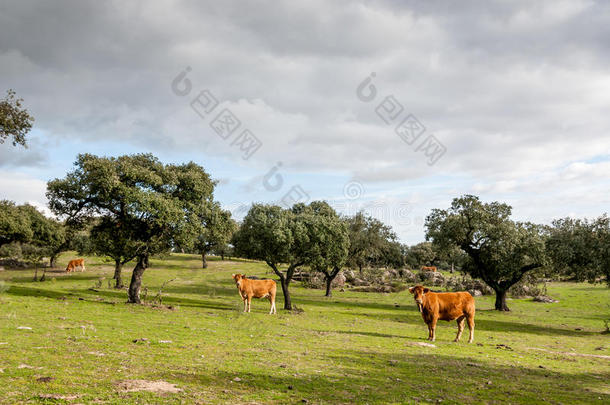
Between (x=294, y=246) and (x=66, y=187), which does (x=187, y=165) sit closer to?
(x=66, y=187)

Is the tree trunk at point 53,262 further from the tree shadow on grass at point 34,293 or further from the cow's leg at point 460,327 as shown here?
the cow's leg at point 460,327

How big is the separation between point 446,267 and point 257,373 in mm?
125656

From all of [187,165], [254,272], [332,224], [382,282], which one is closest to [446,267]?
[382,282]

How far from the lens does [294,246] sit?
32.6m

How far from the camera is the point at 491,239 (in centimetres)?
4281

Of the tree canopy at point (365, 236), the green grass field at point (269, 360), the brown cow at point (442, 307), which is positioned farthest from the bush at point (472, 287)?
the brown cow at point (442, 307)

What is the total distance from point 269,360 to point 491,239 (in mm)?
36282

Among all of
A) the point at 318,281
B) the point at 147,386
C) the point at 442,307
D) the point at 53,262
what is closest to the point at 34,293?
the point at 147,386

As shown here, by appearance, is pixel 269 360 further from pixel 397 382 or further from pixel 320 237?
pixel 320 237

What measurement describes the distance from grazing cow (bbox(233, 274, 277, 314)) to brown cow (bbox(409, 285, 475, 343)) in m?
Answer: 12.5

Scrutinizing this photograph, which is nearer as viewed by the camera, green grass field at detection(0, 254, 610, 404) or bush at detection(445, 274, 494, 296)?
green grass field at detection(0, 254, 610, 404)

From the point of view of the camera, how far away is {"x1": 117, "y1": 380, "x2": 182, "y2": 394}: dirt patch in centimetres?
924

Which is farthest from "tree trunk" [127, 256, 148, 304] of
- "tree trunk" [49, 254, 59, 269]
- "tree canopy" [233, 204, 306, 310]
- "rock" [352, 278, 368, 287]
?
"rock" [352, 278, 368, 287]

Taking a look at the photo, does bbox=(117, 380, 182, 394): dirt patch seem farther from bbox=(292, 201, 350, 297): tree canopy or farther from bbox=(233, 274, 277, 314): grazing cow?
bbox=(292, 201, 350, 297): tree canopy
